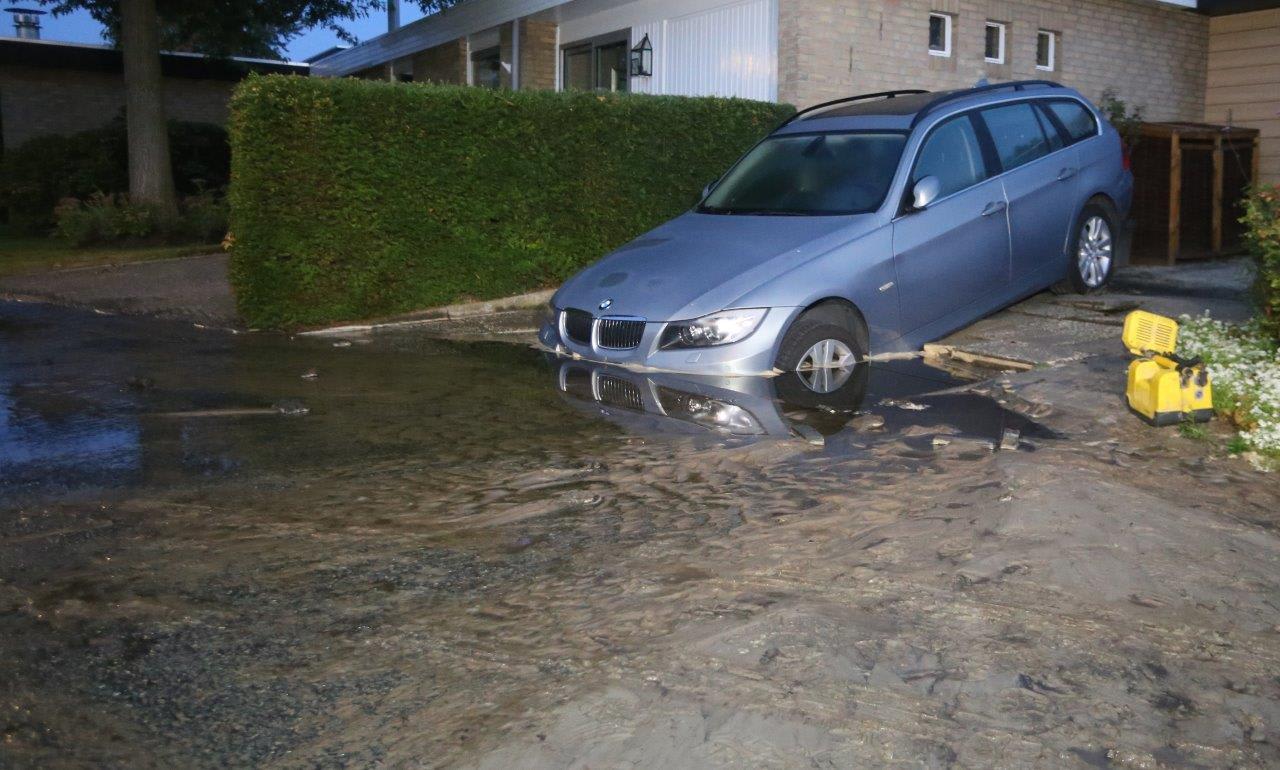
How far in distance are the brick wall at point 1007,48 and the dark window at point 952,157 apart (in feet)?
16.5

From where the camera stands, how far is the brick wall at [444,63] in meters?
22.6

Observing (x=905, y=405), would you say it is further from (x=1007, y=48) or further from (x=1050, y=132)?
(x=1007, y=48)

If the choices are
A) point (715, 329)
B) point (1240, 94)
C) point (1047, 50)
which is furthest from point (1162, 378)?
point (1240, 94)

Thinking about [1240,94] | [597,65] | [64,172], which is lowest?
[64,172]

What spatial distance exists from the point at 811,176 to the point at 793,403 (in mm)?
2572

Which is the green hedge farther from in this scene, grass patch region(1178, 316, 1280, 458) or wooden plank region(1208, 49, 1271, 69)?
wooden plank region(1208, 49, 1271, 69)

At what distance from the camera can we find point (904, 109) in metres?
9.29

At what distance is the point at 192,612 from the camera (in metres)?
4.07

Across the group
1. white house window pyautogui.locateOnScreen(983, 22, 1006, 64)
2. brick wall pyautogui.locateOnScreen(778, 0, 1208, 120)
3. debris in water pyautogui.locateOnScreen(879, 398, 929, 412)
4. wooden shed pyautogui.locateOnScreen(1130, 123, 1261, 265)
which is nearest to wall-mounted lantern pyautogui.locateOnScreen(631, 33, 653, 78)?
brick wall pyautogui.locateOnScreen(778, 0, 1208, 120)

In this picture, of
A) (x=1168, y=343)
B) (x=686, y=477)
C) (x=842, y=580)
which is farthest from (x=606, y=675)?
(x=1168, y=343)

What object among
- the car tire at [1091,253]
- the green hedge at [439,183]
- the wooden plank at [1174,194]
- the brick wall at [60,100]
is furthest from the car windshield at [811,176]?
the brick wall at [60,100]

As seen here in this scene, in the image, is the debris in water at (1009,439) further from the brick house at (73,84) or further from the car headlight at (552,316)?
the brick house at (73,84)

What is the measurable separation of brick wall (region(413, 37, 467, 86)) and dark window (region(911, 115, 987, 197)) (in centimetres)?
1418

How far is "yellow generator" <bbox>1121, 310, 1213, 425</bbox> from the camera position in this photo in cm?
641
